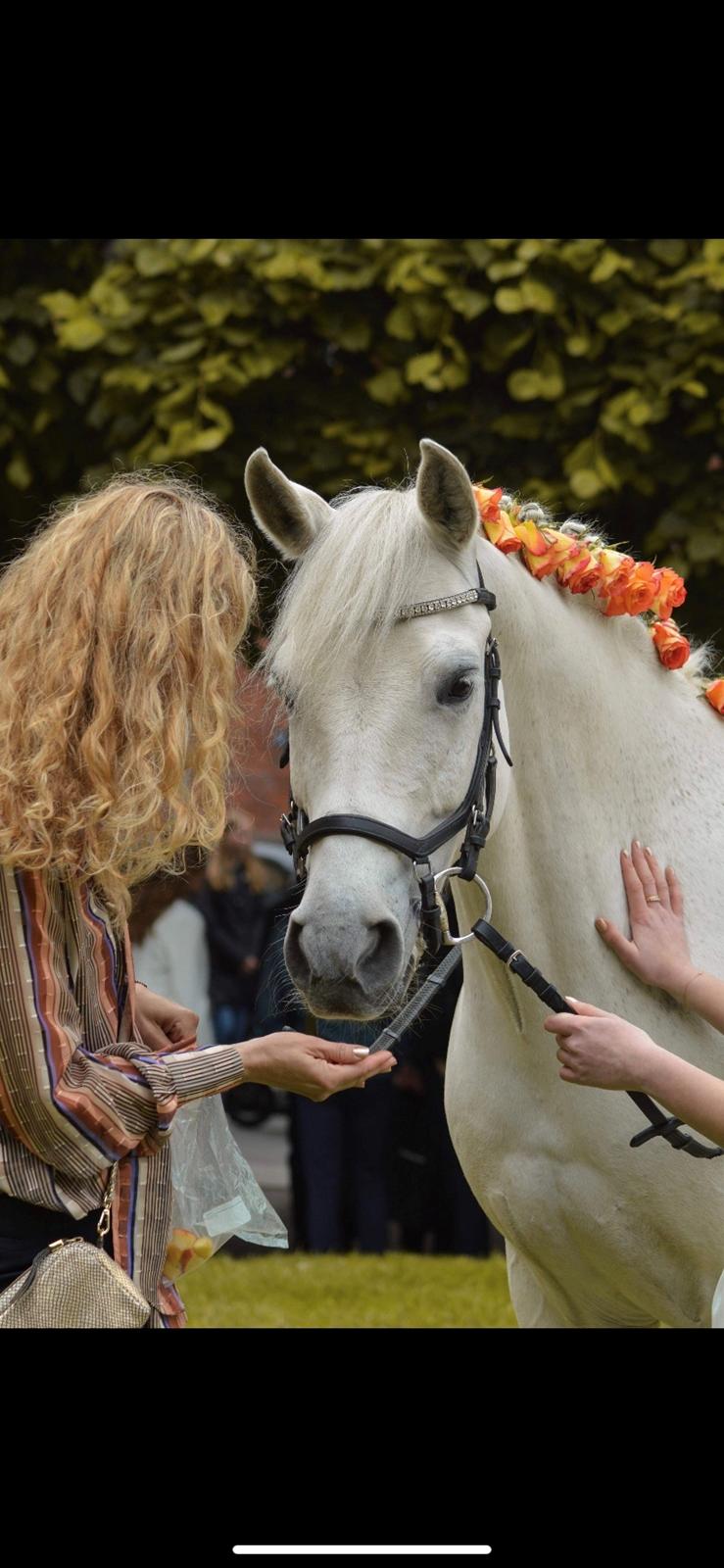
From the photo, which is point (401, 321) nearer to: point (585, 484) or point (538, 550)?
point (585, 484)

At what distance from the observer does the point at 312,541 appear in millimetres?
2775

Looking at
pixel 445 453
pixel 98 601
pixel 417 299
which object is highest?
pixel 417 299

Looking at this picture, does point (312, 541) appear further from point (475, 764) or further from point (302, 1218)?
point (302, 1218)

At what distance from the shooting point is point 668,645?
307cm

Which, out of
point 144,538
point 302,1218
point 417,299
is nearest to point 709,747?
point 144,538

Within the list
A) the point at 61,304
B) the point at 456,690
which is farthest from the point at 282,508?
the point at 61,304

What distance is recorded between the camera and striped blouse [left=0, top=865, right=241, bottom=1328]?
6.49 ft

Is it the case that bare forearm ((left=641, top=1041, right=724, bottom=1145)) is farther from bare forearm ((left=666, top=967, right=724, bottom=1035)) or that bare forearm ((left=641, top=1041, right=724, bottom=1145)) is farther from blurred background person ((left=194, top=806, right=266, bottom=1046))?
blurred background person ((left=194, top=806, right=266, bottom=1046))

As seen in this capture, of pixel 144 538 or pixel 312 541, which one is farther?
pixel 312 541

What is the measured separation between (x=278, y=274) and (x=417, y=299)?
47cm

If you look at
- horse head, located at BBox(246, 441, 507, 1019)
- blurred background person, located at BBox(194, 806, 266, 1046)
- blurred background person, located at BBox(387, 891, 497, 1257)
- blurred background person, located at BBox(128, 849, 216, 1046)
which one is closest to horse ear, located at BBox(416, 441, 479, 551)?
horse head, located at BBox(246, 441, 507, 1019)

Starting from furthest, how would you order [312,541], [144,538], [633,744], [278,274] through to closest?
1. [278,274]
2. [633,744]
3. [312,541]
4. [144,538]

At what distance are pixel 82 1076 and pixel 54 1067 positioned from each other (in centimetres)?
6

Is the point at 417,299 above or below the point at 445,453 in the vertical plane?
above
